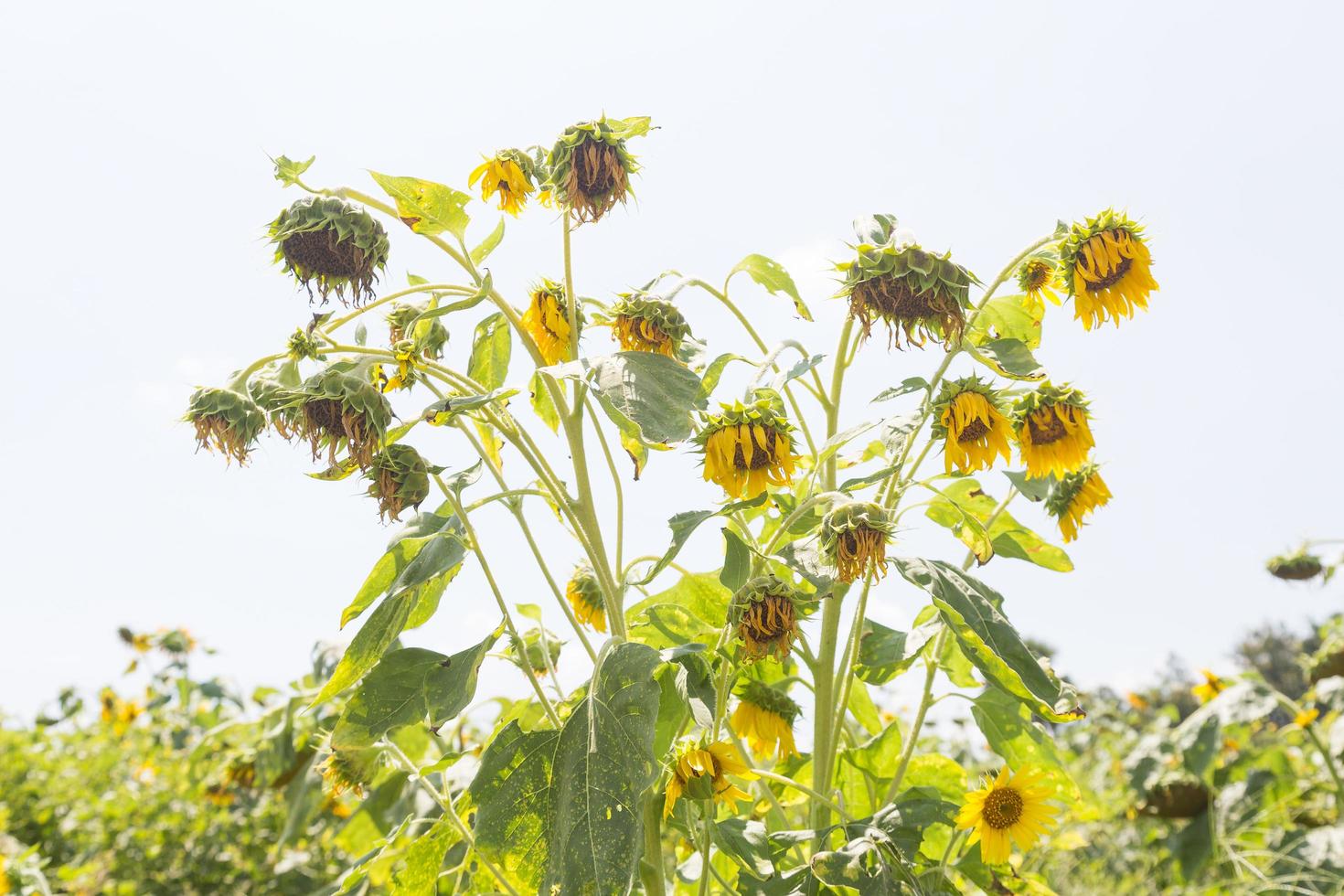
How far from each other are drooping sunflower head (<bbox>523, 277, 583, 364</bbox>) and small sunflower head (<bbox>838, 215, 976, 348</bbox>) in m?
0.40

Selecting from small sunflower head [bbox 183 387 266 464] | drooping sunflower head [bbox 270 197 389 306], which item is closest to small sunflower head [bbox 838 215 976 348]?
drooping sunflower head [bbox 270 197 389 306]

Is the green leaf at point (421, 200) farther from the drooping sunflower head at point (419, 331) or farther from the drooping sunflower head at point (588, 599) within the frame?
the drooping sunflower head at point (588, 599)

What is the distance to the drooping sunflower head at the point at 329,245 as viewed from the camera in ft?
3.99

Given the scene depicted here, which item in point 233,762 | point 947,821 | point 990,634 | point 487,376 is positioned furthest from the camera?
point 233,762

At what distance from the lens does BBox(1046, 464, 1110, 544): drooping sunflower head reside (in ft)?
5.11

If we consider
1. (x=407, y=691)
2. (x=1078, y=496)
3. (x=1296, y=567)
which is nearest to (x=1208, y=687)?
(x=1296, y=567)

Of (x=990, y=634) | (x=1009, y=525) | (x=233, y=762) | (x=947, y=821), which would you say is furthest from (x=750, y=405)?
(x=233, y=762)

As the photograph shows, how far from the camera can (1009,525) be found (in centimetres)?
147

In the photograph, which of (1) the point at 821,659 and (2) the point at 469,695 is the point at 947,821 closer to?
(1) the point at 821,659

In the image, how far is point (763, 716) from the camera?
145cm

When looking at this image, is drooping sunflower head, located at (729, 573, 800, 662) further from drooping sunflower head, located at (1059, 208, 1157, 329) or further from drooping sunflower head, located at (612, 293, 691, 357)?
drooping sunflower head, located at (1059, 208, 1157, 329)

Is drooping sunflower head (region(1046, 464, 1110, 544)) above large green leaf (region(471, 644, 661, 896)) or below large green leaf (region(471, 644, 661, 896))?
above

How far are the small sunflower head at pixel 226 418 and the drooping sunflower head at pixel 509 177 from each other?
0.46m

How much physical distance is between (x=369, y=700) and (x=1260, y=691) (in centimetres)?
292
